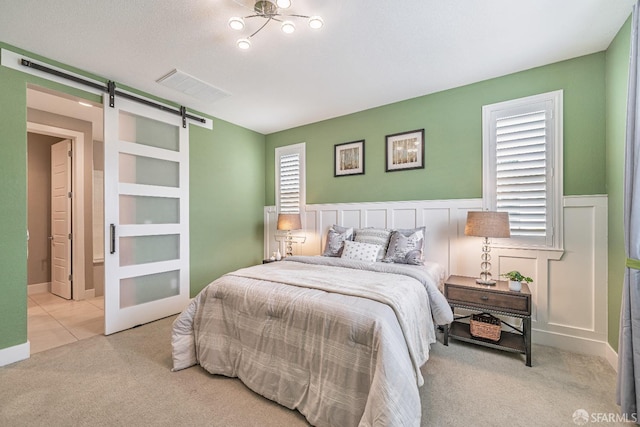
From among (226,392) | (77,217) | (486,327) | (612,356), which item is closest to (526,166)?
(486,327)

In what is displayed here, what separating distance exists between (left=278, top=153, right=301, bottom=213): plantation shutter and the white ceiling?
4.65 ft

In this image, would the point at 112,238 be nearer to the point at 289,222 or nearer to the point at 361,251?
the point at 289,222

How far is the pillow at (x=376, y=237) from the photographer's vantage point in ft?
10.0

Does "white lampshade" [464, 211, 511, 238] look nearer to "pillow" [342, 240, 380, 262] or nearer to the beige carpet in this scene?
"pillow" [342, 240, 380, 262]

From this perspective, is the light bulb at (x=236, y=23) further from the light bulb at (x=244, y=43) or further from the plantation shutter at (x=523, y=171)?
the plantation shutter at (x=523, y=171)

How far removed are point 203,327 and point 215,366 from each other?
304mm

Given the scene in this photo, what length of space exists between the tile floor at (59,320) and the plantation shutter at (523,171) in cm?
451

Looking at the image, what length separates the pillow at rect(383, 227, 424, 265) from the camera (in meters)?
2.81

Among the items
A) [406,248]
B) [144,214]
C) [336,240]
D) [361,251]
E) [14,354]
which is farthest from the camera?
[336,240]

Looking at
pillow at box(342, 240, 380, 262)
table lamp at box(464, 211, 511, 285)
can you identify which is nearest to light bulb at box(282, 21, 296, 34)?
pillow at box(342, 240, 380, 262)

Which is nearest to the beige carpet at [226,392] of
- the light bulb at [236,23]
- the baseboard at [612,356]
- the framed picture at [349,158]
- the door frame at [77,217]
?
the baseboard at [612,356]

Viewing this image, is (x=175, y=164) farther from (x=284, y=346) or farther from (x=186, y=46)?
(x=284, y=346)

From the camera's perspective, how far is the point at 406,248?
9.45 ft

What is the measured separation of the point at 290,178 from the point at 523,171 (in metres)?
3.12
